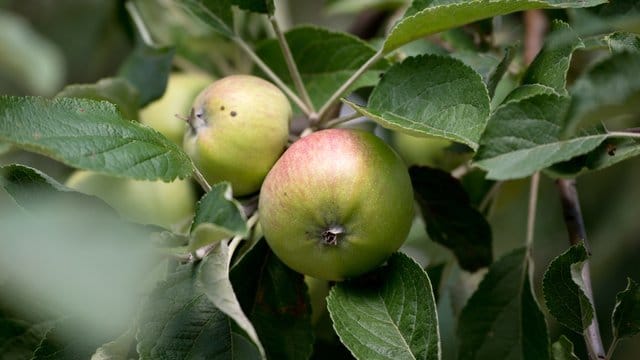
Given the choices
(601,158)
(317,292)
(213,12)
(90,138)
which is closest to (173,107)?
(213,12)

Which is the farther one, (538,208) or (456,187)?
(538,208)

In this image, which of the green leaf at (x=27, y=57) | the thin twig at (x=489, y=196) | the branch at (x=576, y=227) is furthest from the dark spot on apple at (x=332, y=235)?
the green leaf at (x=27, y=57)

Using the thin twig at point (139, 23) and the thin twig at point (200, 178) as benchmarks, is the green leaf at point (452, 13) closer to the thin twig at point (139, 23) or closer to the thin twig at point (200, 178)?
the thin twig at point (200, 178)

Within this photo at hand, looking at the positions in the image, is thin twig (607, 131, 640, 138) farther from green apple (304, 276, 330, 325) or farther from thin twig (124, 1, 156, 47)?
thin twig (124, 1, 156, 47)

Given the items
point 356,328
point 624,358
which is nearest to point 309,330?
point 356,328

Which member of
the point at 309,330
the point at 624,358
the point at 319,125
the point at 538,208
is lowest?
the point at 624,358

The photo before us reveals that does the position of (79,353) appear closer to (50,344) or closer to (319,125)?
(50,344)

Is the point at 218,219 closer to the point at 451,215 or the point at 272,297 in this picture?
the point at 272,297
